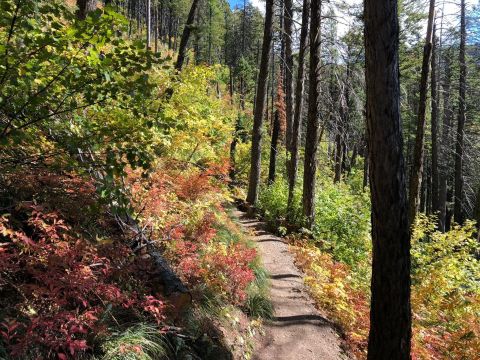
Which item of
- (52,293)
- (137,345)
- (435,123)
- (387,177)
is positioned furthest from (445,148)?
(52,293)

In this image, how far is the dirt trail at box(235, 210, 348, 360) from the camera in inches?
206

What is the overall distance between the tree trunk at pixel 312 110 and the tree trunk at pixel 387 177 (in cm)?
583

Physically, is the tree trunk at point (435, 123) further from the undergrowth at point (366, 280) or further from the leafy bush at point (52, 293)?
the leafy bush at point (52, 293)

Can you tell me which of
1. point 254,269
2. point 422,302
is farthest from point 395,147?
point 422,302

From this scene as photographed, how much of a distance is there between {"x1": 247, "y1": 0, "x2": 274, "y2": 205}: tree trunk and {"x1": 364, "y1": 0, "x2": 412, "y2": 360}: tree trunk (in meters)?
8.33

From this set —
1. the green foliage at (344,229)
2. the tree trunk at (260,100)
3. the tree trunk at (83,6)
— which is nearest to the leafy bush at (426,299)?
the green foliage at (344,229)

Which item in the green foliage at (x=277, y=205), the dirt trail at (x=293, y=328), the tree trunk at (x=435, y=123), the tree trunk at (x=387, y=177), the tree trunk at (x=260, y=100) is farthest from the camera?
the tree trunk at (x=435, y=123)

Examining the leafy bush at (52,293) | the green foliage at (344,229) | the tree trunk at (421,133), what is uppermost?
the tree trunk at (421,133)

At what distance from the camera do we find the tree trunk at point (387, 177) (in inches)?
140

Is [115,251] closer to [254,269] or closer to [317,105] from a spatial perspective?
[254,269]

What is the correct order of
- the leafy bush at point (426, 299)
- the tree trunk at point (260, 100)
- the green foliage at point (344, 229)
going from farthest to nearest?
the tree trunk at point (260, 100) → the green foliage at point (344, 229) → the leafy bush at point (426, 299)

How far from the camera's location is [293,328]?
19.1 feet

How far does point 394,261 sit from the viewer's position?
3.65 metres

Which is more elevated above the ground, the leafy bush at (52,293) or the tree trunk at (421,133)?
the tree trunk at (421,133)
